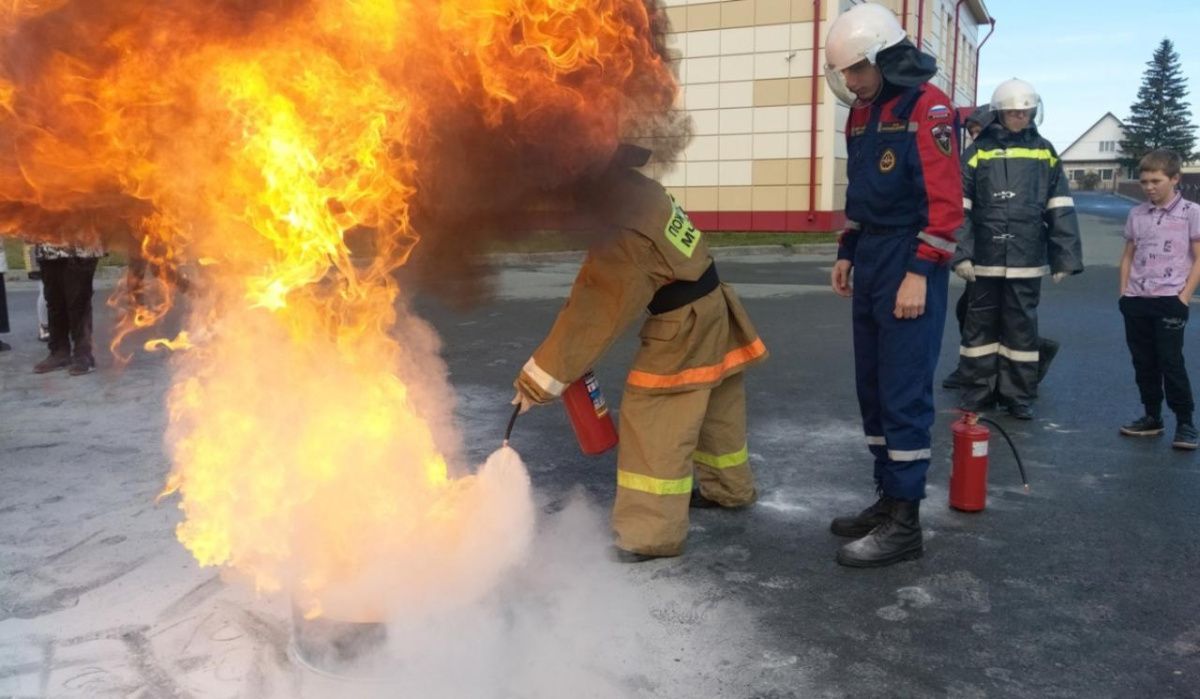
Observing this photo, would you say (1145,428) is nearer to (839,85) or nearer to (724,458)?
(724,458)

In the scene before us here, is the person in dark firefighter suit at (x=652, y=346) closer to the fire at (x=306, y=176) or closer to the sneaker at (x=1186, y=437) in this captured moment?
the fire at (x=306, y=176)

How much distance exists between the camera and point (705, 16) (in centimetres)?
1872

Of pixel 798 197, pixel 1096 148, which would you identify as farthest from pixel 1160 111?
pixel 798 197

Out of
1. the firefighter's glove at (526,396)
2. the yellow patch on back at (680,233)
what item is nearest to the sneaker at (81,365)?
the firefighter's glove at (526,396)

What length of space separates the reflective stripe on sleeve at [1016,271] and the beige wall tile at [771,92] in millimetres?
13622

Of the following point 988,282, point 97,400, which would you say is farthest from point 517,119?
point 97,400

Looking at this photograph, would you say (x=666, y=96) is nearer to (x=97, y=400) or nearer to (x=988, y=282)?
(x=988, y=282)

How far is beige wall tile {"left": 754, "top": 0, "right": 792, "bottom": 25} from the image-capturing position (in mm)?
18016

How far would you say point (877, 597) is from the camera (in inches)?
128

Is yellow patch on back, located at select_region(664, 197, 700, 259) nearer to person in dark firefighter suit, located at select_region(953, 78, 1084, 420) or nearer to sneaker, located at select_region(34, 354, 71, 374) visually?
person in dark firefighter suit, located at select_region(953, 78, 1084, 420)

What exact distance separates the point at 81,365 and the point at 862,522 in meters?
6.27

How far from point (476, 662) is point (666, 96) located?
188 cm

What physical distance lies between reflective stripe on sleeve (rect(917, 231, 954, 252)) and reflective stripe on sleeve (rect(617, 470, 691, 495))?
1.30 meters

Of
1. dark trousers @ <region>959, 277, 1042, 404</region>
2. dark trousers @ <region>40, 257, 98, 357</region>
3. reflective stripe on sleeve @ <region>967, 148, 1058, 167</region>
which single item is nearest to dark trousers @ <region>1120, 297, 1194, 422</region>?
dark trousers @ <region>959, 277, 1042, 404</region>
